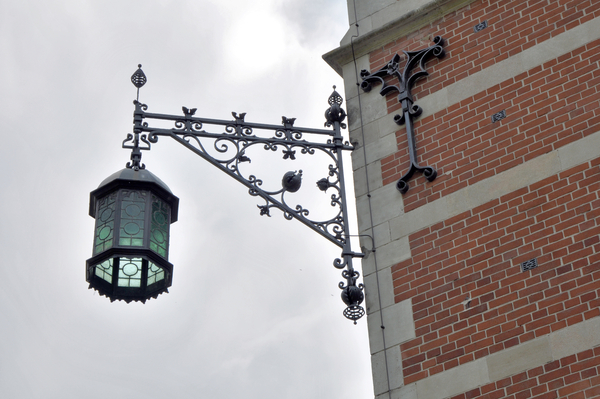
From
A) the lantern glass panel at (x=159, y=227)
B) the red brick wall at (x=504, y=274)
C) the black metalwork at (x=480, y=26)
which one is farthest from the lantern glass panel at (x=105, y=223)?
the black metalwork at (x=480, y=26)

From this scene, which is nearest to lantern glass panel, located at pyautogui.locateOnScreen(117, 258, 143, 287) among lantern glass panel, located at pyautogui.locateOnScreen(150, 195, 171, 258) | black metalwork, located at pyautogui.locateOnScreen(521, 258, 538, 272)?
lantern glass panel, located at pyautogui.locateOnScreen(150, 195, 171, 258)

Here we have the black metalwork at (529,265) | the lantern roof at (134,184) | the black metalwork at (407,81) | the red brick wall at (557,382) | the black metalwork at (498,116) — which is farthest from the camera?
the black metalwork at (407,81)

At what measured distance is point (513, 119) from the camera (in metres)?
8.70

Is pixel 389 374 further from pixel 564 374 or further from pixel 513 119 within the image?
pixel 513 119

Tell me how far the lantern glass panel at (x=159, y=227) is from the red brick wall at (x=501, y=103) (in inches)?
76.5

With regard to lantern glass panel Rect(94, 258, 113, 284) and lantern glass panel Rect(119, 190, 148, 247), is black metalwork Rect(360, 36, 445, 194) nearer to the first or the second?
lantern glass panel Rect(119, 190, 148, 247)

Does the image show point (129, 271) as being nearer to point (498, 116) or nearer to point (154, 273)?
point (154, 273)

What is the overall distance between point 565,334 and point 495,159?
173cm

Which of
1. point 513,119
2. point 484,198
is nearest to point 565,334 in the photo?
point 484,198

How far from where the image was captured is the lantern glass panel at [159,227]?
845cm

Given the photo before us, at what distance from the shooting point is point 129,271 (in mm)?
8445

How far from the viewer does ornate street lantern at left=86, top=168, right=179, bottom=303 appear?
8312 mm

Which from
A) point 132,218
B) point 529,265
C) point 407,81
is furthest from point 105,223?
point 529,265

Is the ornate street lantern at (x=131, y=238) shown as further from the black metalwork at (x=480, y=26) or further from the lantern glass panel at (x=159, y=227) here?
the black metalwork at (x=480, y=26)
